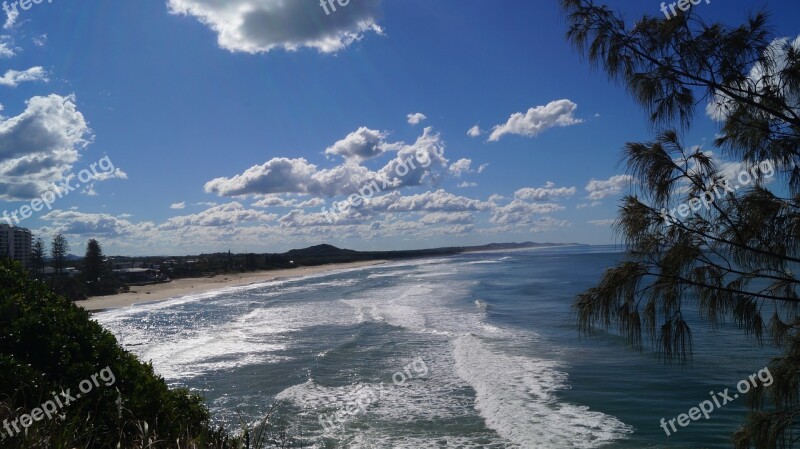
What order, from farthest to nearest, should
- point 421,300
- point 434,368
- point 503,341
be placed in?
point 421,300, point 503,341, point 434,368

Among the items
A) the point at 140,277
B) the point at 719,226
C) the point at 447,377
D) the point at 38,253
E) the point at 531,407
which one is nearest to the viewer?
the point at 719,226

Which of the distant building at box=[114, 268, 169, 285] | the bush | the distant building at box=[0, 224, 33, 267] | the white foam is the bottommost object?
the white foam

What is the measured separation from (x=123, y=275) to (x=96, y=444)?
237 feet

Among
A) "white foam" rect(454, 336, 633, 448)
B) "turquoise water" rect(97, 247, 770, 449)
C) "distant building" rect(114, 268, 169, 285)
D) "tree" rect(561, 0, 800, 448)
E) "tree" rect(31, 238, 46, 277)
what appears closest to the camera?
"tree" rect(561, 0, 800, 448)

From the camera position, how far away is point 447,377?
14.5 metres

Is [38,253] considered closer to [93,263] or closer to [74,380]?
[93,263]

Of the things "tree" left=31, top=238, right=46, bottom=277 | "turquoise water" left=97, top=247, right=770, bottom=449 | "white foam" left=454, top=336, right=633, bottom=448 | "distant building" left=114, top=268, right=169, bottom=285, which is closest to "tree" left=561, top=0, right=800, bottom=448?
"turquoise water" left=97, top=247, right=770, bottom=449

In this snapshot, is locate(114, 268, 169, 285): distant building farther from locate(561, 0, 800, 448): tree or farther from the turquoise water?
locate(561, 0, 800, 448): tree

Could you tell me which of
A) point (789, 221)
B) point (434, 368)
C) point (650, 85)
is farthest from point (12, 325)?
point (434, 368)

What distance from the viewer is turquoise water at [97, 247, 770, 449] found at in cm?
1049

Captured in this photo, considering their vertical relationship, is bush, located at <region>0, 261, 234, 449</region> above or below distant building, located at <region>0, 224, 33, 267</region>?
below

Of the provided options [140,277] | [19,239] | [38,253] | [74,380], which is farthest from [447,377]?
[140,277]

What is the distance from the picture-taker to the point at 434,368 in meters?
15.5

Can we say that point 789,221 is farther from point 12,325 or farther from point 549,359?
point 549,359
